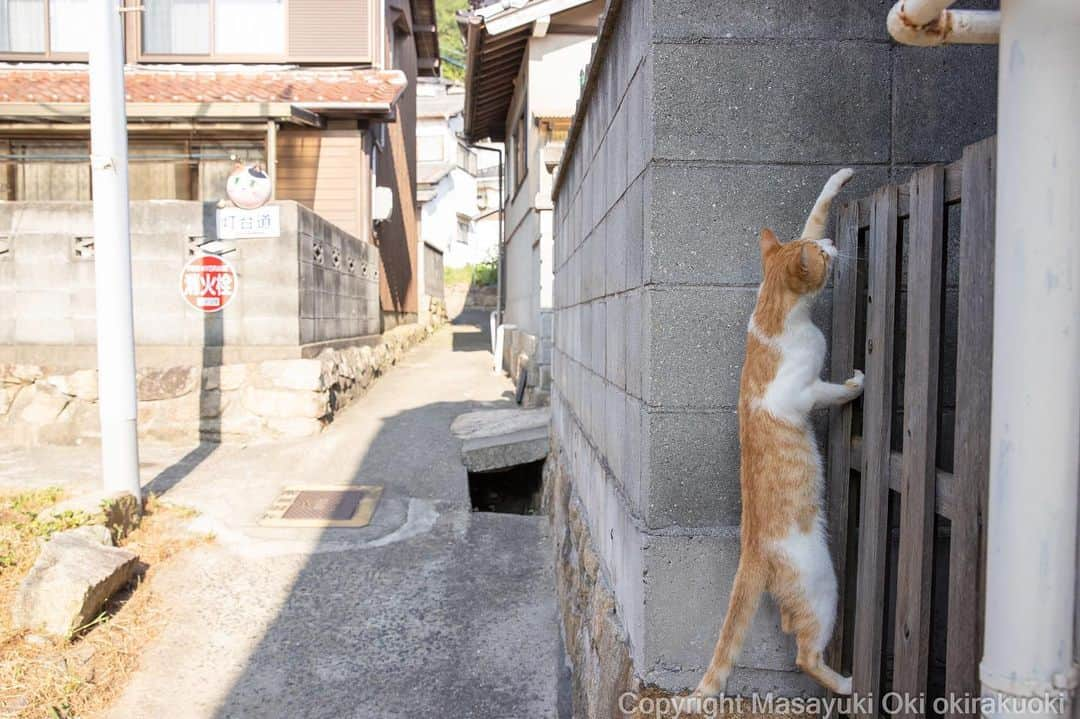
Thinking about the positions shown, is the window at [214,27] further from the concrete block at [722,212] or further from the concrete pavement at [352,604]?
the concrete block at [722,212]

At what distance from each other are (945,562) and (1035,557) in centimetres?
108

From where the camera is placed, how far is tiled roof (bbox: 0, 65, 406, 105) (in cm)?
1138

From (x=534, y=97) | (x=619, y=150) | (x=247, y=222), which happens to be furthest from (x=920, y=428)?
(x=534, y=97)

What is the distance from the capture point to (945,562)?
2.31 m

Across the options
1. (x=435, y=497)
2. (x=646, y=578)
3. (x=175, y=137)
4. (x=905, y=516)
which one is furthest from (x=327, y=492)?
(x=175, y=137)

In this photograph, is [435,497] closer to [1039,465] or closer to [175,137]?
[1039,465]

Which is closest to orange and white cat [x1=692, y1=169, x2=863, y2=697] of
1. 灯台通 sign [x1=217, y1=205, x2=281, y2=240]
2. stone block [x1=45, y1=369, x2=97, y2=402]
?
灯台通 sign [x1=217, y1=205, x2=281, y2=240]

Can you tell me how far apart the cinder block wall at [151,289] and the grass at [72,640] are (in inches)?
132

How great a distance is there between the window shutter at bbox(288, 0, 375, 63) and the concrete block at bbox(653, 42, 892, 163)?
39.0ft

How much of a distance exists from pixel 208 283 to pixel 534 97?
549 centimetres

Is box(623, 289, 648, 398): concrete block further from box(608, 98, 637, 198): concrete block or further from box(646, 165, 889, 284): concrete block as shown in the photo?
box(608, 98, 637, 198): concrete block

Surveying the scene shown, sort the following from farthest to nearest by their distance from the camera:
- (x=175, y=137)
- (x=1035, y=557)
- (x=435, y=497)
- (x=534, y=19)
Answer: (x=175, y=137)
(x=534, y=19)
(x=435, y=497)
(x=1035, y=557)

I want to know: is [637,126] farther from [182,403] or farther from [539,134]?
[539,134]

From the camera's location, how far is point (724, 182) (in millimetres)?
2262
